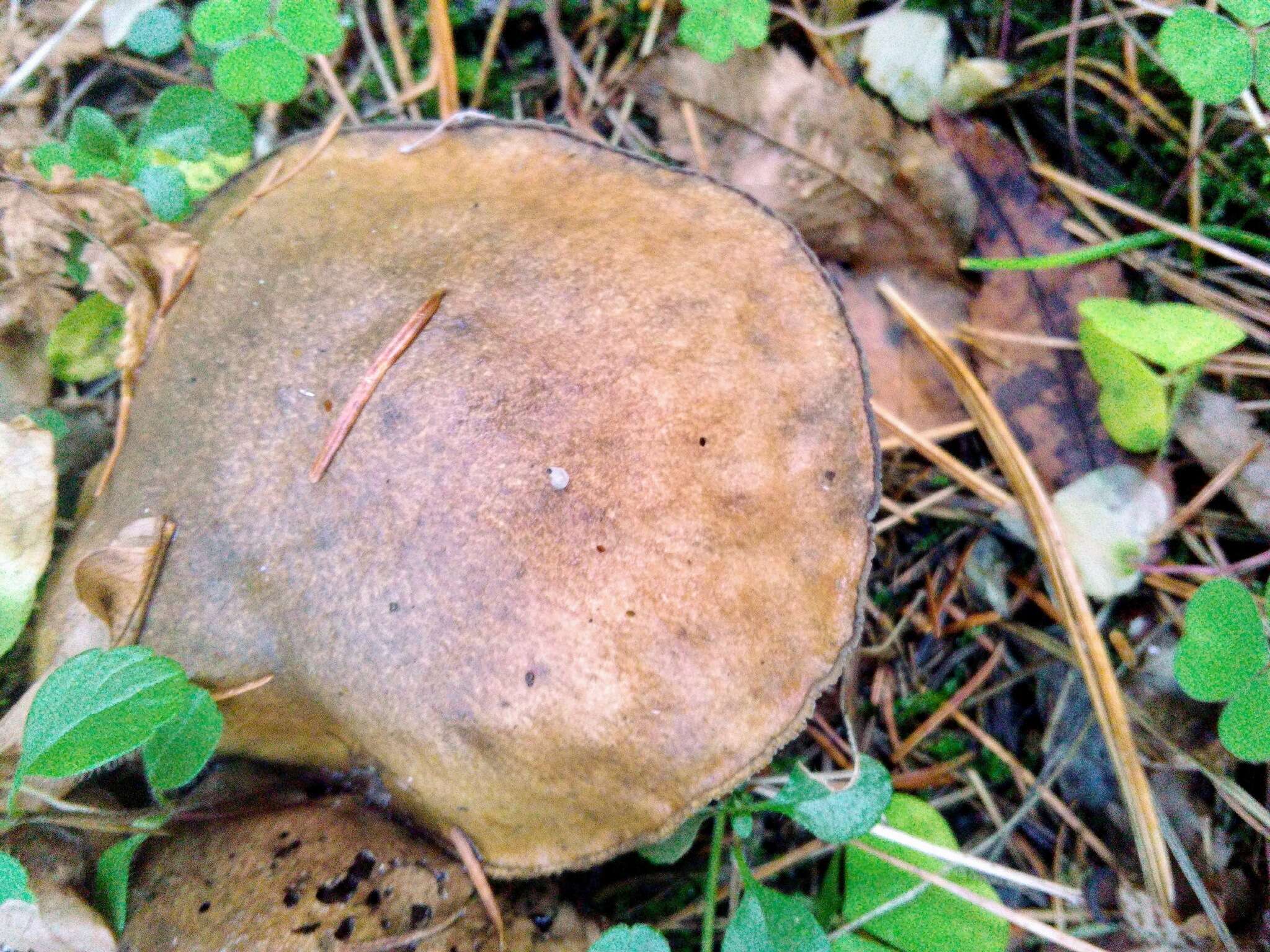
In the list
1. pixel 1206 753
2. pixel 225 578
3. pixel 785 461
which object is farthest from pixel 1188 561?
pixel 225 578

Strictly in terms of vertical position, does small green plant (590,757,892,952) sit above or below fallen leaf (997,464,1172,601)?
below

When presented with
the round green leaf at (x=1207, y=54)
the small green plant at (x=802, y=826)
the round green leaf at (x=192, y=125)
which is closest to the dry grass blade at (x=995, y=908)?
the small green plant at (x=802, y=826)

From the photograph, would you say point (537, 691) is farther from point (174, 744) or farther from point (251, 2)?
point (251, 2)

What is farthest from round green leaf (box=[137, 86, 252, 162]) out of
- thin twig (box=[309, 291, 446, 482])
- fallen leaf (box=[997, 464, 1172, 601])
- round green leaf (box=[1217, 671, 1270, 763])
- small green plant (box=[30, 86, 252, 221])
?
round green leaf (box=[1217, 671, 1270, 763])

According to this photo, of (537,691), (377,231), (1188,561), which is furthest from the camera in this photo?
(1188,561)

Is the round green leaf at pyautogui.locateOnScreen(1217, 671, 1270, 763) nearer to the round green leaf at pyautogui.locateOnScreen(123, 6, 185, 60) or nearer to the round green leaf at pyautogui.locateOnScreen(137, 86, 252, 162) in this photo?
the round green leaf at pyautogui.locateOnScreen(137, 86, 252, 162)

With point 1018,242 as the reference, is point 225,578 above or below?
below

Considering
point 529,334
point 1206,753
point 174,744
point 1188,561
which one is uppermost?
point 529,334
